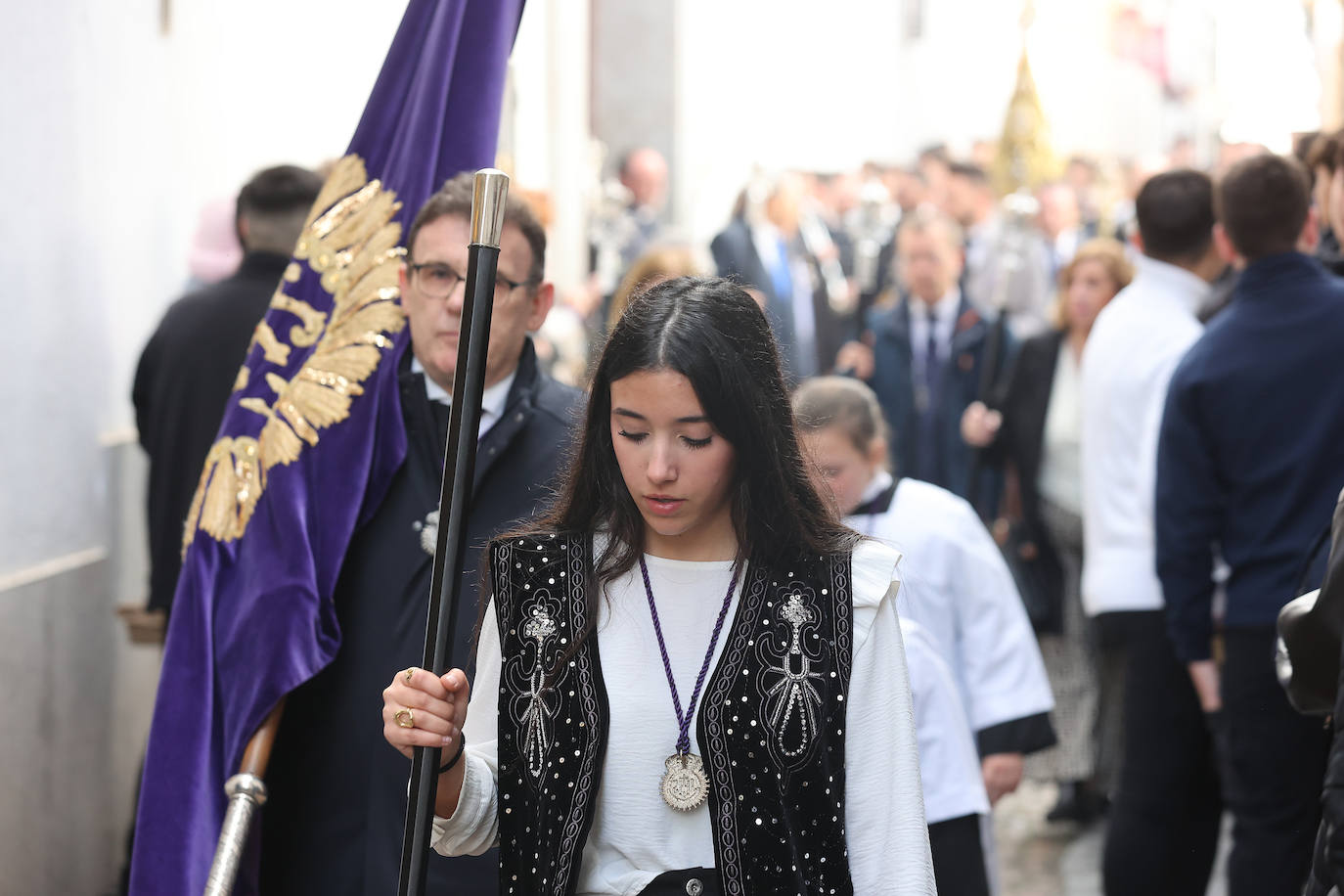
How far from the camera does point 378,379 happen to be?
3689 mm

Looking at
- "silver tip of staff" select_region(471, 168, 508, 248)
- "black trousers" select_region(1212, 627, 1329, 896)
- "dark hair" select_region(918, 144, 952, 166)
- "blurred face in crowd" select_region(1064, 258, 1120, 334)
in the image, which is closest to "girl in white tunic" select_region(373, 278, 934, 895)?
"silver tip of staff" select_region(471, 168, 508, 248)

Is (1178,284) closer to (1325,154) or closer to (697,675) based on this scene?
(1325,154)

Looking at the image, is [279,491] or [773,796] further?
[279,491]

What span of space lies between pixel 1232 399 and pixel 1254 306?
246 mm

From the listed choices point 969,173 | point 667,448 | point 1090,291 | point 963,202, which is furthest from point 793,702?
point 969,173

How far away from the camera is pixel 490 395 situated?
3584 mm

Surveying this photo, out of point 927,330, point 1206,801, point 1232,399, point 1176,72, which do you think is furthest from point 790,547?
point 1176,72

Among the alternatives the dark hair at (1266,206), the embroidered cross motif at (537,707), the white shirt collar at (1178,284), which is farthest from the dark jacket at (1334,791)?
the white shirt collar at (1178,284)

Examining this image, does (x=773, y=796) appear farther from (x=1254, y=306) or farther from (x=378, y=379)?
(x=1254, y=306)

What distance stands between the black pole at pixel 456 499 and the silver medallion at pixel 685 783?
1.06 ft

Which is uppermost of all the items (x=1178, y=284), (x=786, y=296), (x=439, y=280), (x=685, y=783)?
(x=439, y=280)

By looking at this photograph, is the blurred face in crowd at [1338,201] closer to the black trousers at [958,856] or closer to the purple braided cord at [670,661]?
the black trousers at [958,856]

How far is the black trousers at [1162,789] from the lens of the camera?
16.2 feet

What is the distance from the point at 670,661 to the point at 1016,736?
1.89 meters
